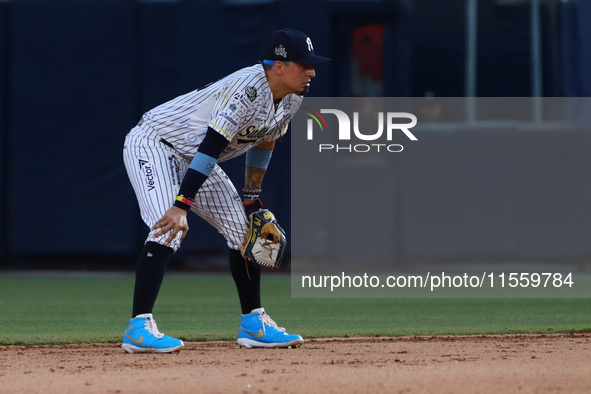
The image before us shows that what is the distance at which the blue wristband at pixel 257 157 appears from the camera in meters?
4.50

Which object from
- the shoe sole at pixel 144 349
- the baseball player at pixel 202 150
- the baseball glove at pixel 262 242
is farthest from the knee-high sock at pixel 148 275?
the baseball glove at pixel 262 242

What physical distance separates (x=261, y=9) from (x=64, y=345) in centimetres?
543

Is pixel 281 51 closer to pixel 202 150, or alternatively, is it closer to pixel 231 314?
pixel 202 150

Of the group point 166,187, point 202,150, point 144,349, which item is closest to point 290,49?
point 202,150

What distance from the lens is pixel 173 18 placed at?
9570 millimetres

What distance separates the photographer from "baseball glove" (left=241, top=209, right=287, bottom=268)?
432 cm

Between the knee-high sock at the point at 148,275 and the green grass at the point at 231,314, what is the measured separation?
70 centimetres

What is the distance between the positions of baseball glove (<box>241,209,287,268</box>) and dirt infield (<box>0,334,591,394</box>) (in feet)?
1.35

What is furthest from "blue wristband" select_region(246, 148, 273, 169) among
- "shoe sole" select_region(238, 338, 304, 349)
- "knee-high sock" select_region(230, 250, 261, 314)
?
"shoe sole" select_region(238, 338, 304, 349)

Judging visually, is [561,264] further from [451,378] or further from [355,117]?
[451,378]

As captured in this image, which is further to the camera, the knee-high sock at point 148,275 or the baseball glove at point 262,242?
the baseball glove at point 262,242

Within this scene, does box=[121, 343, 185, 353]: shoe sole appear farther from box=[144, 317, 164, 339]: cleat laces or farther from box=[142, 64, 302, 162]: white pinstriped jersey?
box=[142, 64, 302, 162]: white pinstriped jersey

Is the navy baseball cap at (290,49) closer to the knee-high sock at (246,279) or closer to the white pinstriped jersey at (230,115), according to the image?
the white pinstriped jersey at (230,115)

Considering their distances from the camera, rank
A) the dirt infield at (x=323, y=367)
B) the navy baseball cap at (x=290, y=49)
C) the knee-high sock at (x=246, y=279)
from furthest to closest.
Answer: the knee-high sock at (x=246, y=279), the navy baseball cap at (x=290, y=49), the dirt infield at (x=323, y=367)
